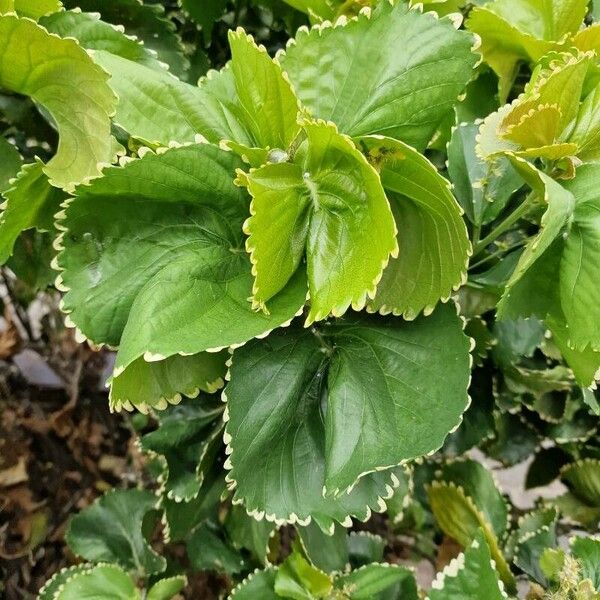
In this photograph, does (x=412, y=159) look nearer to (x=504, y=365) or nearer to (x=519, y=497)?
(x=504, y=365)

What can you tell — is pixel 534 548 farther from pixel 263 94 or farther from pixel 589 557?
pixel 263 94

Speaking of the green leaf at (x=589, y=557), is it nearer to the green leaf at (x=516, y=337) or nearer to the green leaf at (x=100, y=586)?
the green leaf at (x=516, y=337)

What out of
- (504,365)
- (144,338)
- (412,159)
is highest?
(412,159)

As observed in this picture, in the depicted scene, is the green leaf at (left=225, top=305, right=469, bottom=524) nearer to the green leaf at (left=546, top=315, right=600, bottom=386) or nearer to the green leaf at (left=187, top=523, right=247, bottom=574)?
Answer: the green leaf at (left=546, top=315, right=600, bottom=386)

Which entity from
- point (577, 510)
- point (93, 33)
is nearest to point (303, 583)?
point (577, 510)

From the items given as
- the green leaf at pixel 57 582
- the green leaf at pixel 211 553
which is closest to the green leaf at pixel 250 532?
the green leaf at pixel 211 553

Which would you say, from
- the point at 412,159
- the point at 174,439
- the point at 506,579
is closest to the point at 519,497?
the point at 506,579

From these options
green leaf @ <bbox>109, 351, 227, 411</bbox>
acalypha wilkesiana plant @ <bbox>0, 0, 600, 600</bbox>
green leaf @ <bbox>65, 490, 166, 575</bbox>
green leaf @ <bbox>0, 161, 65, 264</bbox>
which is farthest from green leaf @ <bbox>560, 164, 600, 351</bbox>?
green leaf @ <bbox>65, 490, 166, 575</bbox>
